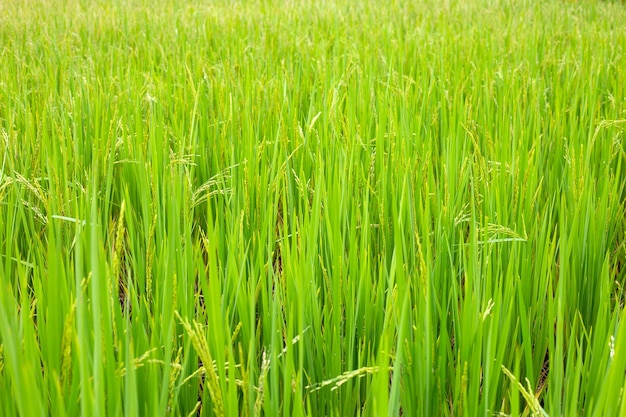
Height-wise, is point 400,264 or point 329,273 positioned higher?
point 400,264

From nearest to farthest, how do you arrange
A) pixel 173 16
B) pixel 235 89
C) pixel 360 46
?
pixel 235 89, pixel 360 46, pixel 173 16

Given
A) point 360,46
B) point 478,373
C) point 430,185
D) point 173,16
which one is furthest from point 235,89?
point 173,16

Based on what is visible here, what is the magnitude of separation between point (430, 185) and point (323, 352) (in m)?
0.66

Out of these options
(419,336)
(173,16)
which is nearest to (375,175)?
(419,336)

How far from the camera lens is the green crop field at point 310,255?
0.67 m

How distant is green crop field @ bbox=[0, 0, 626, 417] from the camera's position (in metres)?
0.67

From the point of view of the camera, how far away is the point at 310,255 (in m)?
0.87

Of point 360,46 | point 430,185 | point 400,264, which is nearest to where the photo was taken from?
point 400,264

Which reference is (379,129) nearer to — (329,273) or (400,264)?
(329,273)

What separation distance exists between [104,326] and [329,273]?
17.4 inches

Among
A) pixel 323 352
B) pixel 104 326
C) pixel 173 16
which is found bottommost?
pixel 323 352

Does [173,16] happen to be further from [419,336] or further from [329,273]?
[419,336]

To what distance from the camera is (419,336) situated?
0.76 metres

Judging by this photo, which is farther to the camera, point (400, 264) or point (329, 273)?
point (329, 273)
